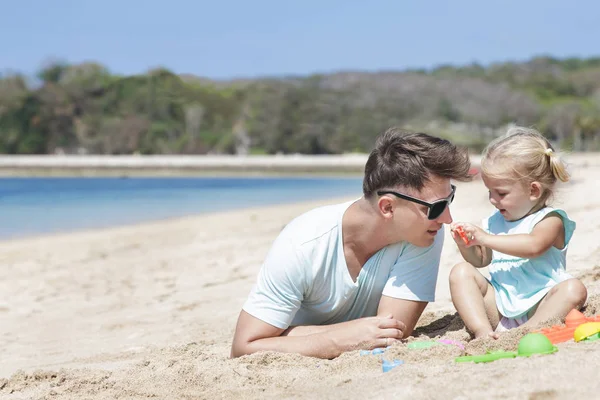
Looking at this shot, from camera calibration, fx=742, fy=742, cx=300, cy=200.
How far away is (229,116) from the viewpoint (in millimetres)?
68875

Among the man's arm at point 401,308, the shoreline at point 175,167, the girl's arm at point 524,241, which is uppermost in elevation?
the girl's arm at point 524,241

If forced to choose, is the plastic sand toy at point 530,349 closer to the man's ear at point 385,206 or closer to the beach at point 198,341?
the beach at point 198,341

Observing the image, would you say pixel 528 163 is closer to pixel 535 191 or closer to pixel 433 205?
pixel 535 191

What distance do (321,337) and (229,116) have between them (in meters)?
66.5

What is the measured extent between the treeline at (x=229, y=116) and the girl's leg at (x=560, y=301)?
51.6m

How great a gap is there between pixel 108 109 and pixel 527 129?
6436cm

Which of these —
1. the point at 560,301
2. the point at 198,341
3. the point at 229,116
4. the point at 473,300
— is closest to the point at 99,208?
the point at 198,341

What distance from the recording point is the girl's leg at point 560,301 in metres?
3.20

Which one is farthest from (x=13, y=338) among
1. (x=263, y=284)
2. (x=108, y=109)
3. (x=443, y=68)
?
(x=443, y=68)

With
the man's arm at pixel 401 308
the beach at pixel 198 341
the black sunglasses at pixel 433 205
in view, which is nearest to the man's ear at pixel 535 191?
the beach at pixel 198 341

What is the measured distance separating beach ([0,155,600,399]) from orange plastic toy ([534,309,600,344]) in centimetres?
11

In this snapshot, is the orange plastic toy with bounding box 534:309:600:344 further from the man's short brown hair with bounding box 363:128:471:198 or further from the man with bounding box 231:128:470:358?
the man's short brown hair with bounding box 363:128:471:198

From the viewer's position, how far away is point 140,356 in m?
4.05

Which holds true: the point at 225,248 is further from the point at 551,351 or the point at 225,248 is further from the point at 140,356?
the point at 551,351
